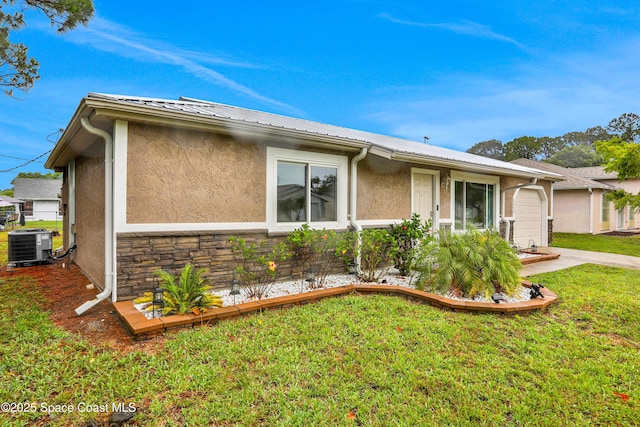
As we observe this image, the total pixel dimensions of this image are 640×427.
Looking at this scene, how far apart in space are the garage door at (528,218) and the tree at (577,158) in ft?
126

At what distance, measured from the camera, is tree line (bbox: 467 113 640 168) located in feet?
138

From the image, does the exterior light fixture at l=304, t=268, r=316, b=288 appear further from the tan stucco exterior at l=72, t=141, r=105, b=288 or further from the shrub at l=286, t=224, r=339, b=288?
the tan stucco exterior at l=72, t=141, r=105, b=288

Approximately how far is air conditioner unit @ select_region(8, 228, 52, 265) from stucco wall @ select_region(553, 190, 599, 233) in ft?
79.5

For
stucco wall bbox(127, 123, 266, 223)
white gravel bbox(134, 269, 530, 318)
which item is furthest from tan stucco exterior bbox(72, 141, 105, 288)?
white gravel bbox(134, 269, 530, 318)

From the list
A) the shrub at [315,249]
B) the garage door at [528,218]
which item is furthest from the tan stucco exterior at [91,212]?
the garage door at [528,218]

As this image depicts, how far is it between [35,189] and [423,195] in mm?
46034

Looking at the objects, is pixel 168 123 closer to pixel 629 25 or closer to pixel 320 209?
pixel 320 209

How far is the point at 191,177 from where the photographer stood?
5098 mm

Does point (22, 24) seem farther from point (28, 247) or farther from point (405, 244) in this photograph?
point (405, 244)

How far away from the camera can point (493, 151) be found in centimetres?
5062

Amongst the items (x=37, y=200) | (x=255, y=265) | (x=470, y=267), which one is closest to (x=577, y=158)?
(x=470, y=267)

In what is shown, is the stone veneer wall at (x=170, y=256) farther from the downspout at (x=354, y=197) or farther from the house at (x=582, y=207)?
the house at (x=582, y=207)

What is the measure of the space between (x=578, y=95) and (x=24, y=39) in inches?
886

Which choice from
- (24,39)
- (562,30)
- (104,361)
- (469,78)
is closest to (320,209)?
(104,361)
